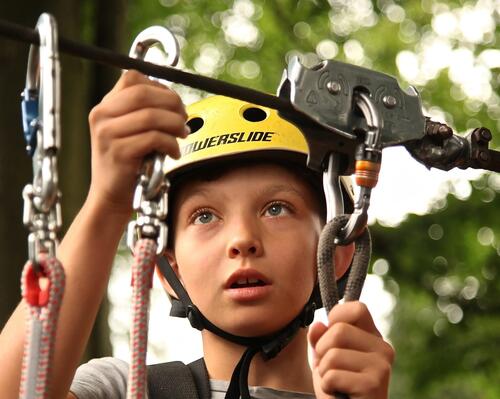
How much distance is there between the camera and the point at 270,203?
3.93m

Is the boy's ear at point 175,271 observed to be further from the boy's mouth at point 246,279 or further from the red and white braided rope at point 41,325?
the red and white braided rope at point 41,325

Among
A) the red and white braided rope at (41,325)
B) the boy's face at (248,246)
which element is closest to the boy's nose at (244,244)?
the boy's face at (248,246)

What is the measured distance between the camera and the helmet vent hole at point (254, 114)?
4.31 metres

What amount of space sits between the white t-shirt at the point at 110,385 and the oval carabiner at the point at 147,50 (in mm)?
1189

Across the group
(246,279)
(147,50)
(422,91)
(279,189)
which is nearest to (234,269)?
(246,279)

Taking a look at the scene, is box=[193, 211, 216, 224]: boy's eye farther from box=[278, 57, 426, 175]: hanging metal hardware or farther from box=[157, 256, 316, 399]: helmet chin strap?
box=[278, 57, 426, 175]: hanging metal hardware

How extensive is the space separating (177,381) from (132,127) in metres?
1.30

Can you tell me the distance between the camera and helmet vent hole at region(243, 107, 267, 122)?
4.31 metres

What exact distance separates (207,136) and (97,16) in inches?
131

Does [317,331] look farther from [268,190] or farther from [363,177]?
[268,190]

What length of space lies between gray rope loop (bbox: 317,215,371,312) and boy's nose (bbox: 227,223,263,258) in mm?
859

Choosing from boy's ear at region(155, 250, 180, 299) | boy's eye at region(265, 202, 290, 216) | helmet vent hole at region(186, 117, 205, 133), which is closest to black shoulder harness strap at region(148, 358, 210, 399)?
boy's ear at region(155, 250, 180, 299)

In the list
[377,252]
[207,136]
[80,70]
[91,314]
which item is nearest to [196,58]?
[377,252]

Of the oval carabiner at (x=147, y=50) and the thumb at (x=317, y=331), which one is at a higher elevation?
the oval carabiner at (x=147, y=50)
